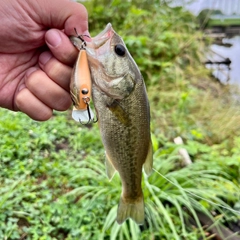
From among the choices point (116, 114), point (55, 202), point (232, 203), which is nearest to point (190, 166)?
point (232, 203)

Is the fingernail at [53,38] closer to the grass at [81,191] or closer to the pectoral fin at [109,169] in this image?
the pectoral fin at [109,169]

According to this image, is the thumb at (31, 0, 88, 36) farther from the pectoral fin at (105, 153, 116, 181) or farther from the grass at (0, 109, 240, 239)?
the grass at (0, 109, 240, 239)

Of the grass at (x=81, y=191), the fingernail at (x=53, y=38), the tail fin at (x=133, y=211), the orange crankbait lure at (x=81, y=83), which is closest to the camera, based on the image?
the orange crankbait lure at (x=81, y=83)

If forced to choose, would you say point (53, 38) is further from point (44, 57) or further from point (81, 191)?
point (81, 191)

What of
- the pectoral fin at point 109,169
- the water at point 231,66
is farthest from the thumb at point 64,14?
the water at point 231,66

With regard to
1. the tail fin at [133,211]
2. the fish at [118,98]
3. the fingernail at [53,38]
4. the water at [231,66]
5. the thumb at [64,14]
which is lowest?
the tail fin at [133,211]

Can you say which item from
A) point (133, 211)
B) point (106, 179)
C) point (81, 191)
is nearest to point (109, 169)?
point (133, 211)

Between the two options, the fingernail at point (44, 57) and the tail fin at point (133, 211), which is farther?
the tail fin at point (133, 211)

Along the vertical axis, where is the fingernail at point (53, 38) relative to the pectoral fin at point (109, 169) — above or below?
above
